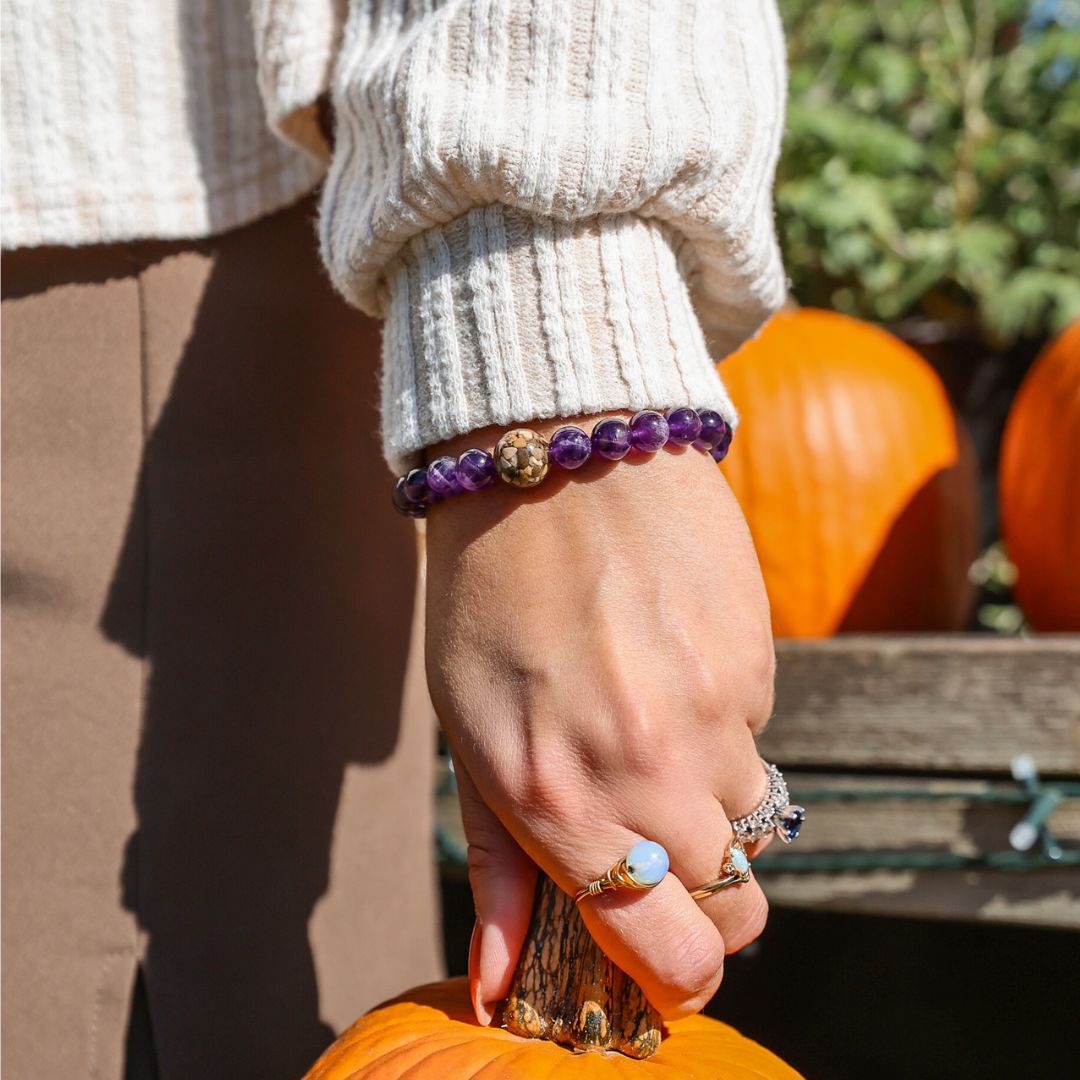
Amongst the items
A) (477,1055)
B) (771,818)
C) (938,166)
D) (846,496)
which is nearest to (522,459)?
(771,818)

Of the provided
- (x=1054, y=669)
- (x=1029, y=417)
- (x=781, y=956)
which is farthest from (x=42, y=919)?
(x=1029, y=417)

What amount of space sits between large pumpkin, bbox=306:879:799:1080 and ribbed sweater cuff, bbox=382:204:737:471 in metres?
0.29

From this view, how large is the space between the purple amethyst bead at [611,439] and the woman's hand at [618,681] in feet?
0.04

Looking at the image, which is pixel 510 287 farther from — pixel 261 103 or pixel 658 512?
pixel 261 103

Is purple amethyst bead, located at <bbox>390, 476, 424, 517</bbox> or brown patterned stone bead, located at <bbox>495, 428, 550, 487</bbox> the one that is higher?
brown patterned stone bead, located at <bbox>495, 428, 550, 487</bbox>

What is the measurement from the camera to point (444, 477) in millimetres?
586

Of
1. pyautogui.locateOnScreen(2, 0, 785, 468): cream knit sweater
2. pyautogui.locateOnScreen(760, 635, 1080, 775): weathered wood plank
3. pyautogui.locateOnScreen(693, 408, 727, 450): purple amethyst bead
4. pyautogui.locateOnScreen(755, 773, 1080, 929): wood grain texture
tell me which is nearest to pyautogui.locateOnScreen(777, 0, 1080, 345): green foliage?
pyautogui.locateOnScreen(760, 635, 1080, 775): weathered wood plank

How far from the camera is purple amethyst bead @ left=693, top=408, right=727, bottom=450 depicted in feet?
1.96

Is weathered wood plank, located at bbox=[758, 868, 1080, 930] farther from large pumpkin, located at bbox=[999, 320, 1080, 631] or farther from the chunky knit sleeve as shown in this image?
the chunky knit sleeve

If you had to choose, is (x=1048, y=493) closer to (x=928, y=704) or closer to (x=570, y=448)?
(x=928, y=704)

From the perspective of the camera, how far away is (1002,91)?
2.65 m

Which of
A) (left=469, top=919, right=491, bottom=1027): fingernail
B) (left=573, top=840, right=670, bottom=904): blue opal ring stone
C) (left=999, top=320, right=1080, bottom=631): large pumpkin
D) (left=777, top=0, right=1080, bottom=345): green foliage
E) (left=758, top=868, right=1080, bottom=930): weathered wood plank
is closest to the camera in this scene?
(left=573, top=840, right=670, bottom=904): blue opal ring stone

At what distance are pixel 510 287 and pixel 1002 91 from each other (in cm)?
255

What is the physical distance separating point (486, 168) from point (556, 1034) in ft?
1.65
